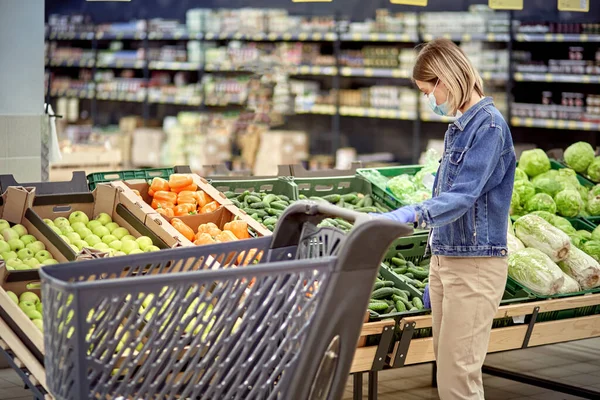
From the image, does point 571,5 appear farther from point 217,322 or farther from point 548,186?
point 217,322

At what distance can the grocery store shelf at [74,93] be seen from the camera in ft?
37.4

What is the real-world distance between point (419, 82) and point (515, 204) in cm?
216

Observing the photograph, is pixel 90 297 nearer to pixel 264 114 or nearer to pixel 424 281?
pixel 424 281

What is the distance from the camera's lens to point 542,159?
5.30 metres

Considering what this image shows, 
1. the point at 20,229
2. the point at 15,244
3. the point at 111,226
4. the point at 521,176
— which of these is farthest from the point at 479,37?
the point at 15,244

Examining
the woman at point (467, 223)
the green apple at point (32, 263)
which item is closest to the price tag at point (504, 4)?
the woman at point (467, 223)

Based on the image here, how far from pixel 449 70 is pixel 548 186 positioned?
7.93ft

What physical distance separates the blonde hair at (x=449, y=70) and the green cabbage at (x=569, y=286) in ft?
5.06

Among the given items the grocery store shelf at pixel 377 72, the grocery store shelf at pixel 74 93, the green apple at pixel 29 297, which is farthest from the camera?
the grocery store shelf at pixel 74 93

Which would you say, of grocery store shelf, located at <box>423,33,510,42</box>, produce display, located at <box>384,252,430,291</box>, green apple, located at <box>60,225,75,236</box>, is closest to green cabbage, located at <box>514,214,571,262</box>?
produce display, located at <box>384,252,430,291</box>

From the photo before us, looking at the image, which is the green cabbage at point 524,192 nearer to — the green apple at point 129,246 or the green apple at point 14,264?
the green apple at point 129,246

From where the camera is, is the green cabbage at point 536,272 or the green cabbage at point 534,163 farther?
the green cabbage at point 534,163

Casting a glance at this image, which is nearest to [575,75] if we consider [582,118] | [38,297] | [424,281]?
[582,118]

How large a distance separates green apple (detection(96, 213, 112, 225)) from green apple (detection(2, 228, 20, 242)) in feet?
1.37
